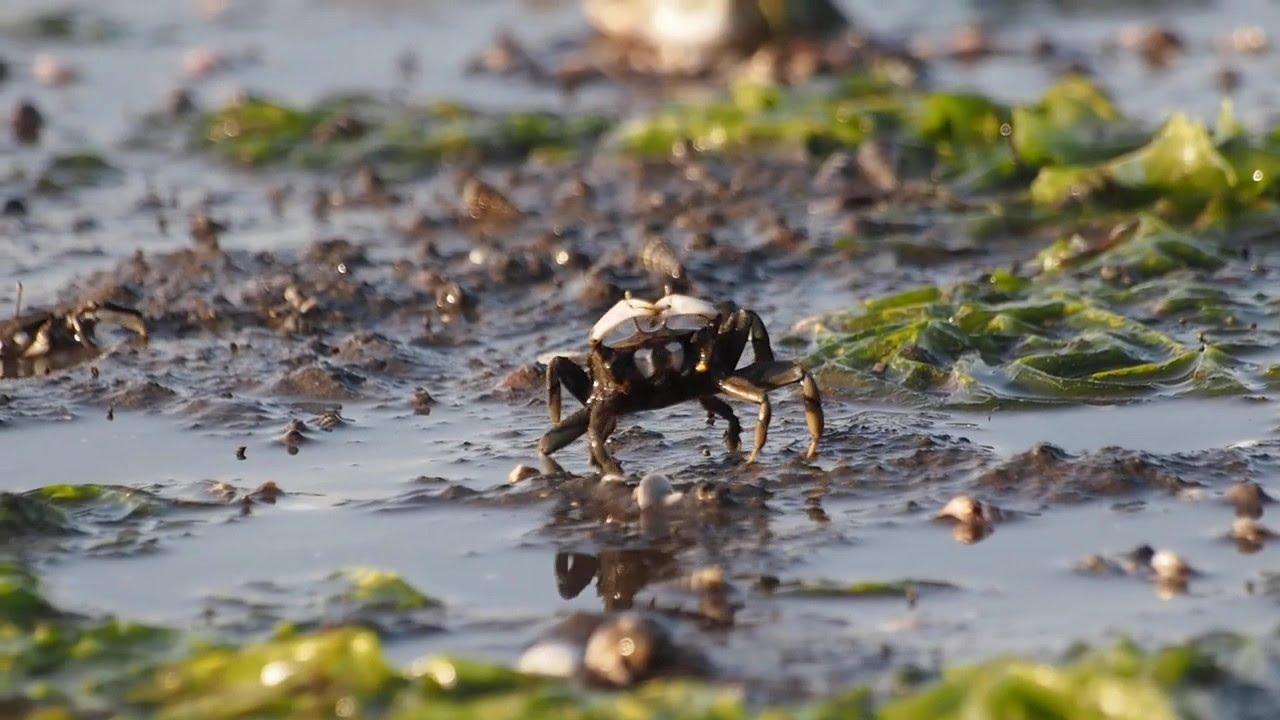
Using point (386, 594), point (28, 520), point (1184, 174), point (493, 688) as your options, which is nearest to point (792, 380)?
point (386, 594)

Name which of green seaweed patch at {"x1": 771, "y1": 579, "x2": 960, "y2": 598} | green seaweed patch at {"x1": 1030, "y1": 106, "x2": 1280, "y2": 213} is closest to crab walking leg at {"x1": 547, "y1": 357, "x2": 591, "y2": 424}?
green seaweed patch at {"x1": 771, "y1": 579, "x2": 960, "y2": 598}

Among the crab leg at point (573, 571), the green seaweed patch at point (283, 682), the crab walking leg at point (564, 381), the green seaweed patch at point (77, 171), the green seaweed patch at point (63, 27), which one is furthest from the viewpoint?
the green seaweed patch at point (63, 27)

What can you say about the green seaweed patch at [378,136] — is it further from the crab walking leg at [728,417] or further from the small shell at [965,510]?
the small shell at [965,510]

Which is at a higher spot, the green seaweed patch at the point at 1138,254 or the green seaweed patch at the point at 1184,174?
the green seaweed patch at the point at 1184,174

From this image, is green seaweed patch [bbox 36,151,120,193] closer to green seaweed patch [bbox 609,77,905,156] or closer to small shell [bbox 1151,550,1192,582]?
green seaweed patch [bbox 609,77,905,156]

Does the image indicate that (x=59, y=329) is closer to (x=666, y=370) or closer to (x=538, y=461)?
(x=538, y=461)

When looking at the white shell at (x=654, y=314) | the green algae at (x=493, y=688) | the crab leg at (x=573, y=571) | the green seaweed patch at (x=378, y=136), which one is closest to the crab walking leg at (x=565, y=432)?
the white shell at (x=654, y=314)

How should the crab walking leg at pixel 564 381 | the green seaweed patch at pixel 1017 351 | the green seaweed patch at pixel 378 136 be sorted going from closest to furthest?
the crab walking leg at pixel 564 381 < the green seaweed patch at pixel 1017 351 < the green seaweed patch at pixel 378 136
